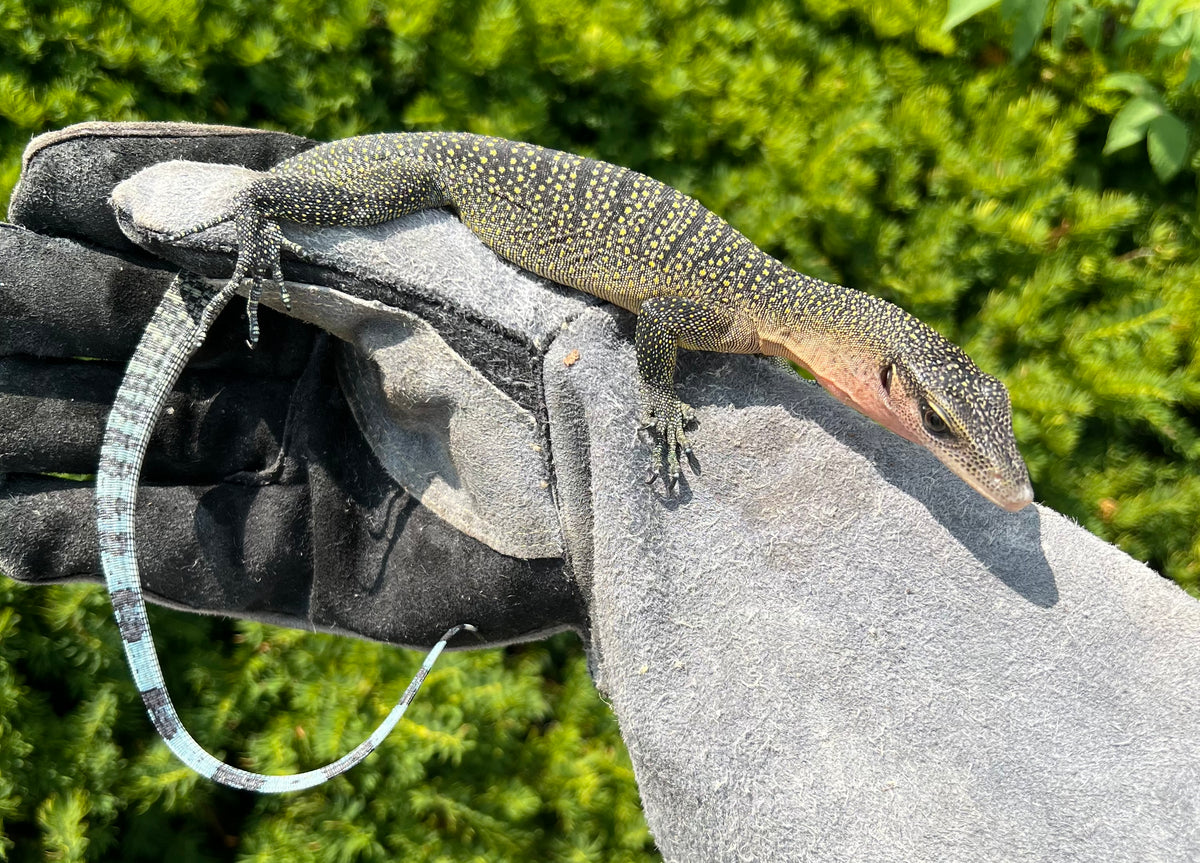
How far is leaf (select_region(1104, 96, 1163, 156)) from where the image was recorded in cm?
375

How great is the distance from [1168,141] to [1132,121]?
9.7 inches

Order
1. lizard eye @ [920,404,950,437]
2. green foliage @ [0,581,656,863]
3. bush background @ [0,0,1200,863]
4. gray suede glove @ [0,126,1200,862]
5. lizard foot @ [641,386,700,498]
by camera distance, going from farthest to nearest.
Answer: bush background @ [0,0,1200,863] → green foliage @ [0,581,656,863] → lizard foot @ [641,386,700,498] → lizard eye @ [920,404,950,437] → gray suede glove @ [0,126,1200,862]

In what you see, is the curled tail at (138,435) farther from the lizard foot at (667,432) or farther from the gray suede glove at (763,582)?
the lizard foot at (667,432)

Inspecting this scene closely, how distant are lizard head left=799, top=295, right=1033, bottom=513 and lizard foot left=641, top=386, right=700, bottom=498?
1.64ft

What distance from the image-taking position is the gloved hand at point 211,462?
2.68 meters

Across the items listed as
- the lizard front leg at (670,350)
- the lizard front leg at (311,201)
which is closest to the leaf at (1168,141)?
the lizard front leg at (670,350)

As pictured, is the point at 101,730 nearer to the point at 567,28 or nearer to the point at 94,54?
the point at 94,54

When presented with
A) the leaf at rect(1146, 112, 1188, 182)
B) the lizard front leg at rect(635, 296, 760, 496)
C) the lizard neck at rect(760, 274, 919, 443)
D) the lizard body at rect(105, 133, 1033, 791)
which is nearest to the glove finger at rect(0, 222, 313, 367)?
the lizard body at rect(105, 133, 1033, 791)

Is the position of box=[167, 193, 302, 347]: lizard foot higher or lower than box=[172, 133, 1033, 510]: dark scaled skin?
lower

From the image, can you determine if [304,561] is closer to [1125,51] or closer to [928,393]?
[928,393]

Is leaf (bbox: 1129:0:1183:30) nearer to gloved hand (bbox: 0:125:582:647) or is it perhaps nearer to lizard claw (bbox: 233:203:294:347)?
gloved hand (bbox: 0:125:582:647)

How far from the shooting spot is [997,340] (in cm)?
421

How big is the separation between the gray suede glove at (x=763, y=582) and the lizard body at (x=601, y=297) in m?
0.10

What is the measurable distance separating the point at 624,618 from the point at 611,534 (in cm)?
24
